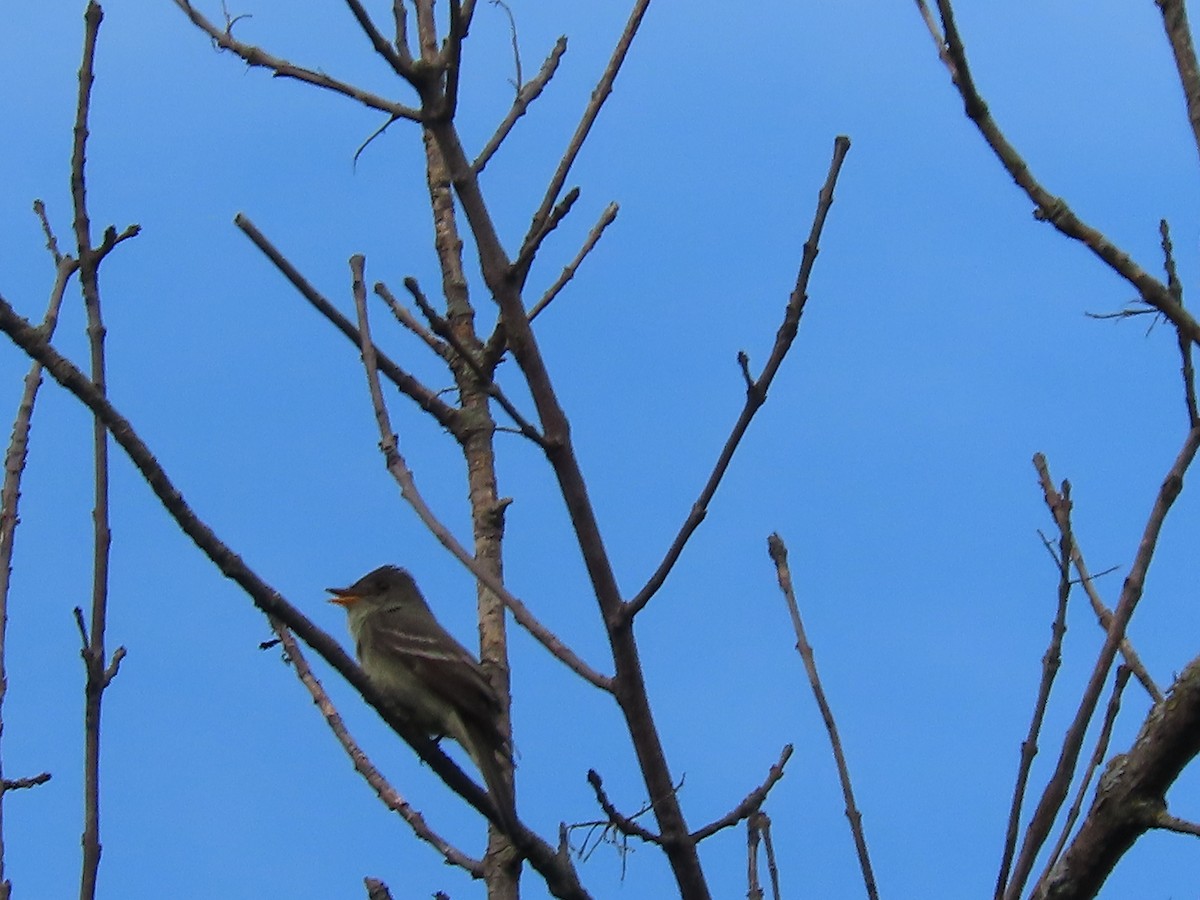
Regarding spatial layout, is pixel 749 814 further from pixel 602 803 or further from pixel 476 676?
pixel 476 676

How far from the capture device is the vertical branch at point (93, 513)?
14.0 ft

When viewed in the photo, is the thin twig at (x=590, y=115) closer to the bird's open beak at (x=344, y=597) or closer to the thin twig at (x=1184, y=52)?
the thin twig at (x=1184, y=52)

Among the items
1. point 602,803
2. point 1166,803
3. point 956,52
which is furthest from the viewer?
point 602,803

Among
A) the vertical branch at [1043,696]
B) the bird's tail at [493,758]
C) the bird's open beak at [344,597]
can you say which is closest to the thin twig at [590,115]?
the vertical branch at [1043,696]

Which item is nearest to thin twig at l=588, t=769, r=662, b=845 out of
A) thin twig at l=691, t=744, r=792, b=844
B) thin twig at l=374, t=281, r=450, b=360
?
thin twig at l=691, t=744, r=792, b=844

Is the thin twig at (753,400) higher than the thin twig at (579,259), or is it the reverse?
→ the thin twig at (579,259)

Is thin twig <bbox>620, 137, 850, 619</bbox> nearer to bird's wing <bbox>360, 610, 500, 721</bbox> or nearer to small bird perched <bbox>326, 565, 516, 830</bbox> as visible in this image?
small bird perched <bbox>326, 565, 516, 830</bbox>

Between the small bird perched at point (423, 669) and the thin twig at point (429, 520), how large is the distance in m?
0.93

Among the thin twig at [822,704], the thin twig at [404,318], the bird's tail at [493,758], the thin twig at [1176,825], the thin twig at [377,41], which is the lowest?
the thin twig at [1176,825]

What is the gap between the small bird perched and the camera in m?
5.89

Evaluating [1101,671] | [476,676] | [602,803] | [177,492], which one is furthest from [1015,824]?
[476,676]

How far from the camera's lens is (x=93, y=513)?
4.51 metres

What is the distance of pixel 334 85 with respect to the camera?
A: 13.1 ft

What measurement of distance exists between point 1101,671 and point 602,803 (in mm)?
1201
